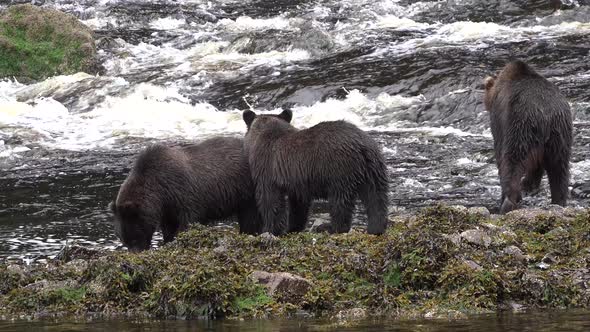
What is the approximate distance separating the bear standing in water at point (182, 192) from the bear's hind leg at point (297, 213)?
48cm

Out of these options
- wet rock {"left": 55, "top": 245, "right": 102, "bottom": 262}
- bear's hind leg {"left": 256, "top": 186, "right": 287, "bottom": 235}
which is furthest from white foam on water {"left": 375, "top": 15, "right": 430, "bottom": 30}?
wet rock {"left": 55, "top": 245, "right": 102, "bottom": 262}

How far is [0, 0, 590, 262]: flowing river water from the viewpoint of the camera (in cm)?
1391

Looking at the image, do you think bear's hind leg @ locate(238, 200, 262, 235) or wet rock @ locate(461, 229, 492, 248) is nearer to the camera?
wet rock @ locate(461, 229, 492, 248)

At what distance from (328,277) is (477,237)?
4.35 ft

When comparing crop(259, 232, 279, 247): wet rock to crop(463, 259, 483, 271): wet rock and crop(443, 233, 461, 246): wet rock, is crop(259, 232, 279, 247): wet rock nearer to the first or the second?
crop(443, 233, 461, 246): wet rock

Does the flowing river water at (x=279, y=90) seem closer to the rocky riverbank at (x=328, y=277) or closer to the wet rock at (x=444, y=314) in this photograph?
the rocky riverbank at (x=328, y=277)

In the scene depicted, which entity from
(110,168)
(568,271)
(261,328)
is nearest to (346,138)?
(568,271)

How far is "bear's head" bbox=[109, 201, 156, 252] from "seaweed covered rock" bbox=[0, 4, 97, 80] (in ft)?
43.3

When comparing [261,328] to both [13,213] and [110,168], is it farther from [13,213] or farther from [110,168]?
[110,168]

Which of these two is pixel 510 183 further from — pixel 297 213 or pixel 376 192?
pixel 297 213

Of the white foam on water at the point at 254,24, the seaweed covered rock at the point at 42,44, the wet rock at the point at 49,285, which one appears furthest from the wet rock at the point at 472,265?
the white foam on water at the point at 254,24

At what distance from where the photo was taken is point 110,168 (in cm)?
1614

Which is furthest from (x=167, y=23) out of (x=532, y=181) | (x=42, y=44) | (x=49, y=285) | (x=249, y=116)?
(x=49, y=285)

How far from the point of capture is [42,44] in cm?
2386
